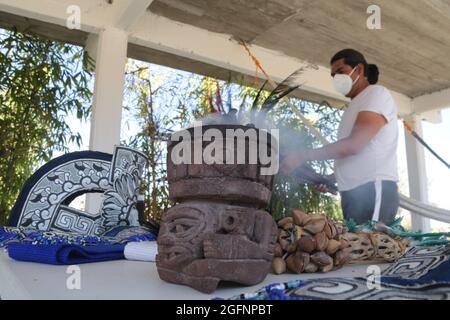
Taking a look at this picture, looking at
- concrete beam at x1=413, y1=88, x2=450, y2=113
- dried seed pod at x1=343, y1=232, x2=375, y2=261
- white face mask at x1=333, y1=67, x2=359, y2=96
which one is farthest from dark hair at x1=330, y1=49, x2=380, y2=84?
concrete beam at x1=413, y1=88, x2=450, y2=113

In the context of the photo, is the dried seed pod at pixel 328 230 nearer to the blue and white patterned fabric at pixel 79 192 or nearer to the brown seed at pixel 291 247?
the brown seed at pixel 291 247

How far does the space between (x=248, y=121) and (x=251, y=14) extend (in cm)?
244

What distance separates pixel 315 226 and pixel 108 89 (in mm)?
2266

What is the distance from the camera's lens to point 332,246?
0.78 meters

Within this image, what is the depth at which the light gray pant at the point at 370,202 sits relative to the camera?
168 centimetres

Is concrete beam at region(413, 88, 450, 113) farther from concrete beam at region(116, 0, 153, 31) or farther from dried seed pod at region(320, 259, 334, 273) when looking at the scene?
dried seed pod at region(320, 259, 334, 273)

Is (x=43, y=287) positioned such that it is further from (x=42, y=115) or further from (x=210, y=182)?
(x=42, y=115)

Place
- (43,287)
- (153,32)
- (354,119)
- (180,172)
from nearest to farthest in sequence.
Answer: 1. (43,287)
2. (180,172)
3. (354,119)
4. (153,32)

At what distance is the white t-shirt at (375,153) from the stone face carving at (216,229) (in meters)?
1.15

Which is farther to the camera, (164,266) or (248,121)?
(248,121)

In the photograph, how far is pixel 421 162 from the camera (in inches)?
190

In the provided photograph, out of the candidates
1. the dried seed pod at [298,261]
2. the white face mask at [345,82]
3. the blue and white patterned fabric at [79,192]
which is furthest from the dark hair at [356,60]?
the dried seed pod at [298,261]
